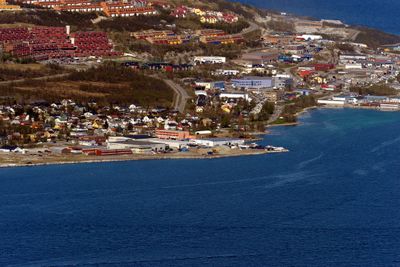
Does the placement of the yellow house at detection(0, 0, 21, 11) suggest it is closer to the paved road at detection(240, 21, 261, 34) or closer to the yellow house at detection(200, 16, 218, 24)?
the yellow house at detection(200, 16, 218, 24)

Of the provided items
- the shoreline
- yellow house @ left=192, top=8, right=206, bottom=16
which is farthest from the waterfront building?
yellow house @ left=192, top=8, right=206, bottom=16

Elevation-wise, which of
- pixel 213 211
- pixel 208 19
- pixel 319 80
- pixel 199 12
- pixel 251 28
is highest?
pixel 199 12

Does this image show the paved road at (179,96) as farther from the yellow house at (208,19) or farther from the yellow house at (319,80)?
the yellow house at (208,19)

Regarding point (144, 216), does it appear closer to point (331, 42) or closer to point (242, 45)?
point (242, 45)

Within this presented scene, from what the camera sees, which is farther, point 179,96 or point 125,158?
point 179,96

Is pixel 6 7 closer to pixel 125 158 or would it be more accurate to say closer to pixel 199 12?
pixel 199 12

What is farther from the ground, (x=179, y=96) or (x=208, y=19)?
(x=208, y=19)

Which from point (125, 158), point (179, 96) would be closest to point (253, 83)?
point (179, 96)
